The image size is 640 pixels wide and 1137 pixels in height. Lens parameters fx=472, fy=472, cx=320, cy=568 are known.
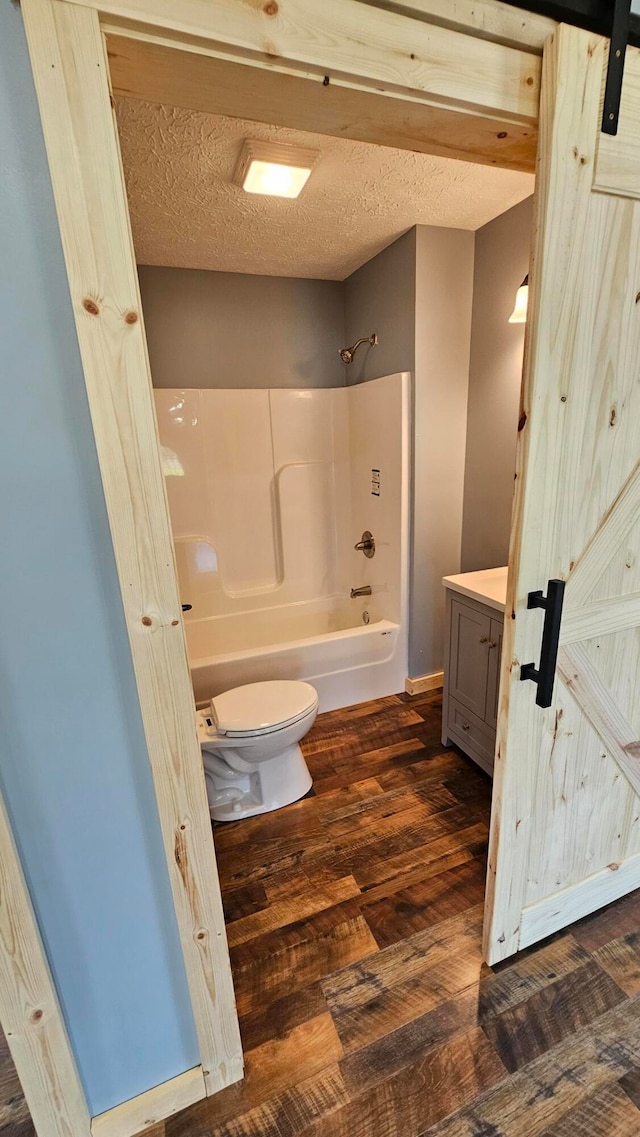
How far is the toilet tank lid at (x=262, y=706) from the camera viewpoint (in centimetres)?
180

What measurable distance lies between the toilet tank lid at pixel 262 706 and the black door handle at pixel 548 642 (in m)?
1.00

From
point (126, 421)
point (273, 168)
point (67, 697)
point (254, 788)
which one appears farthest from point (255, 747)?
point (273, 168)

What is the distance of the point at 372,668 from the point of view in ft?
8.76

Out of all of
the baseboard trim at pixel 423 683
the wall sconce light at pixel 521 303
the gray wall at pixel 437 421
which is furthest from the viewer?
the baseboard trim at pixel 423 683

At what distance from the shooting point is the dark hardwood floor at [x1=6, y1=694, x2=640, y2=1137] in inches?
42.1

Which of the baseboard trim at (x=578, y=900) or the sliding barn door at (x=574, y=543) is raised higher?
the sliding barn door at (x=574, y=543)

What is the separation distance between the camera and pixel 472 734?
2104mm

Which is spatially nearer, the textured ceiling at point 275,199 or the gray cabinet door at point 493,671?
the textured ceiling at point 275,199

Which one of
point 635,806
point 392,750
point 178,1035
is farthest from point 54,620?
point 392,750

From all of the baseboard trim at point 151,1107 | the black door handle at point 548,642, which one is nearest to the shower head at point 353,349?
the black door handle at point 548,642

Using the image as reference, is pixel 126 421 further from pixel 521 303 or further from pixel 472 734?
pixel 472 734

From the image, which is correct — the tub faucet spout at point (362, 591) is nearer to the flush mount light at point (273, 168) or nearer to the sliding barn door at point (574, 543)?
the sliding barn door at point (574, 543)

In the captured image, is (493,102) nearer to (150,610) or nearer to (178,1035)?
(150,610)

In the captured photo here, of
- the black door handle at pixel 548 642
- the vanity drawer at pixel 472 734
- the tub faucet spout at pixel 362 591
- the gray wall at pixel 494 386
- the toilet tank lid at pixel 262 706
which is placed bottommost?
the vanity drawer at pixel 472 734
